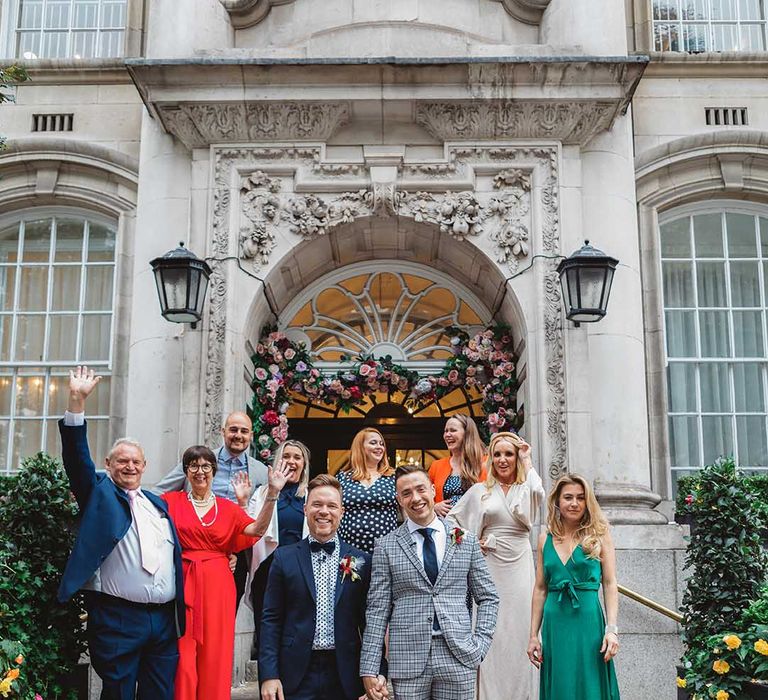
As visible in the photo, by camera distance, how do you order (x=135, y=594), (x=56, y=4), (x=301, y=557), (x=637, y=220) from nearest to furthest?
(x=301, y=557), (x=135, y=594), (x=637, y=220), (x=56, y=4)

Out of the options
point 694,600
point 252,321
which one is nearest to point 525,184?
point 252,321

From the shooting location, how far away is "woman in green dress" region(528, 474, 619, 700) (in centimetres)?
619

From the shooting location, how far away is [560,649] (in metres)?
6.27

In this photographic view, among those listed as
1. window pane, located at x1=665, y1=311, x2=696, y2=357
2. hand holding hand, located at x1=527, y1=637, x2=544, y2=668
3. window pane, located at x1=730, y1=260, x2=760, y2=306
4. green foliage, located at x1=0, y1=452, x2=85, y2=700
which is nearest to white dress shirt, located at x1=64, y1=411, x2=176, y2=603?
green foliage, located at x1=0, y1=452, x2=85, y2=700

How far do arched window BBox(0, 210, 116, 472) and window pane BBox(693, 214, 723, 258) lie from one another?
6.67 meters

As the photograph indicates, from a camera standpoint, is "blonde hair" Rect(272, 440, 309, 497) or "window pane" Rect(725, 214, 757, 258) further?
"window pane" Rect(725, 214, 757, 258)

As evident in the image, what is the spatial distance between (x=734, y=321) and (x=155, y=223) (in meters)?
6.40

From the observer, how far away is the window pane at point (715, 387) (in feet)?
37.6

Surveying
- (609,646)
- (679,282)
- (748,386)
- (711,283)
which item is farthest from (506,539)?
(711,283)

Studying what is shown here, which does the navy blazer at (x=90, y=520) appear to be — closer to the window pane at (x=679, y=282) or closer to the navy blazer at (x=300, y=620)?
the navy blazer at (x=300, y=620)

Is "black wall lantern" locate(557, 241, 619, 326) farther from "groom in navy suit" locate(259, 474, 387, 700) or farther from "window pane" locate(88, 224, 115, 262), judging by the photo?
"window pane" locate(88, 224, 115, 262)

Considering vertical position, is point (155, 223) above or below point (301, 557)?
above

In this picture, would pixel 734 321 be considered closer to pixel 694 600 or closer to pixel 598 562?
pixel 694 600

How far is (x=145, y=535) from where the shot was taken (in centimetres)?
625
